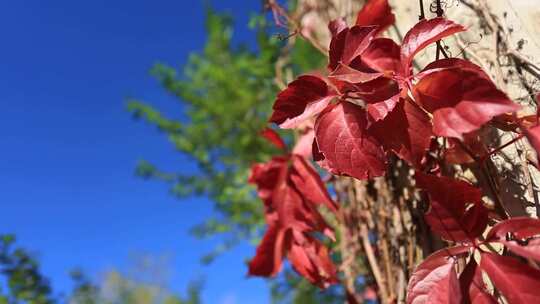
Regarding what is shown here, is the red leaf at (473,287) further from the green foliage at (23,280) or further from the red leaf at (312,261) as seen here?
the green foliage at (23,280)

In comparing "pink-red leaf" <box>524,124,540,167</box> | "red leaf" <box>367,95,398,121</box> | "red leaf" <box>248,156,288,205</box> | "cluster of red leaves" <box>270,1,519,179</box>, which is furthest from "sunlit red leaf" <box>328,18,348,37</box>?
"red leaf" <box>248,156,288,205</box>

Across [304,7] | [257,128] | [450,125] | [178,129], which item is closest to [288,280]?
[257,128]

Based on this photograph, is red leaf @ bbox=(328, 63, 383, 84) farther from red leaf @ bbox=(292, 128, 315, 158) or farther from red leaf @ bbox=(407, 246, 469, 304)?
red leaf @ bbox=(292, 128, 315, 158)

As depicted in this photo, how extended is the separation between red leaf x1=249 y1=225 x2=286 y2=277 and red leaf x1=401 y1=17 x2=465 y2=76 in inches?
16.0

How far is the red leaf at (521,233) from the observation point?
1.22ft

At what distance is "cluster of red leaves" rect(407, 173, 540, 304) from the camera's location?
40cm

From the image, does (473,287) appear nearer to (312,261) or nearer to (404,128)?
(404,128)

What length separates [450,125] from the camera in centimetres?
38

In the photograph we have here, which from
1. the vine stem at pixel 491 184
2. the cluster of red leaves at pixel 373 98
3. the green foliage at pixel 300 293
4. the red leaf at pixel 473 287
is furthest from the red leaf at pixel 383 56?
the green foliage at pixel 300 293

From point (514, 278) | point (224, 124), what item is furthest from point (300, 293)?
point (514, 278)

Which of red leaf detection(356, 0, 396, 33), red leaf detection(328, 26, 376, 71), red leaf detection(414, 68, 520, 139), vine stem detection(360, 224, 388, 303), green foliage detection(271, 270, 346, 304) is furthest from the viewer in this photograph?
green foliage detection(271, 270, 346, 304)

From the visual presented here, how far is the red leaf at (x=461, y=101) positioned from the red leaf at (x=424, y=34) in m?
0.05

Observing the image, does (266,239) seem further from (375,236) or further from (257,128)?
(257,128)

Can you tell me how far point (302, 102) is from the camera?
48 cm
